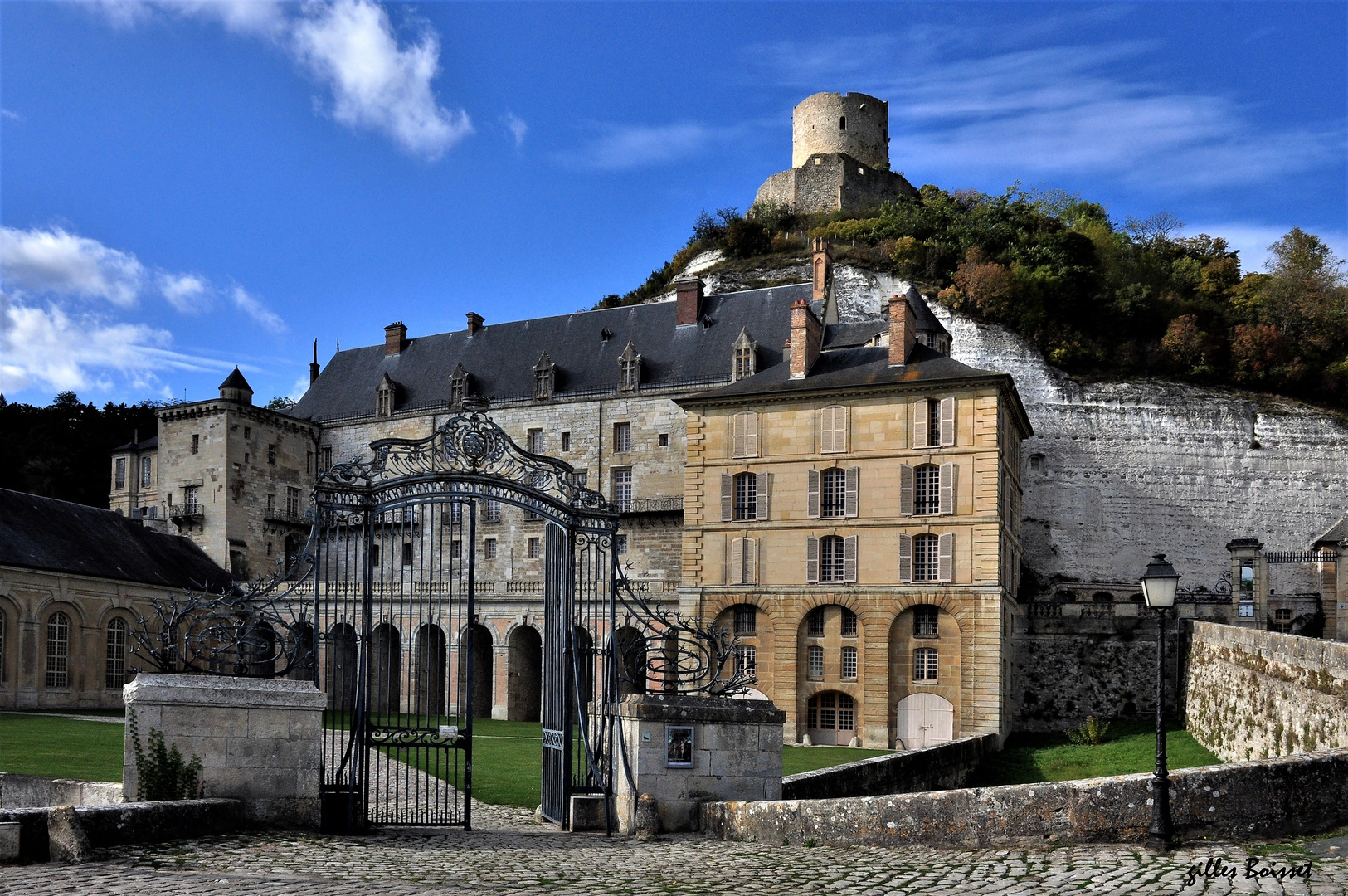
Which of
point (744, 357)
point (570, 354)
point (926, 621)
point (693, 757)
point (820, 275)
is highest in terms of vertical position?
point (820, 275)

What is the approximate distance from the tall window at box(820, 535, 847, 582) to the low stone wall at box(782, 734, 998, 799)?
5580 millimetres

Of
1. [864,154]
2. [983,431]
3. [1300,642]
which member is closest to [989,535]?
[983,431]

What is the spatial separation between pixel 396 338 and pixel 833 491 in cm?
2613

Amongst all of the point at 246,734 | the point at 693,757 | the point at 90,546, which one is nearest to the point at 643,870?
the point at 693,757

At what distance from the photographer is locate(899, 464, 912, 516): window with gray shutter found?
106ft

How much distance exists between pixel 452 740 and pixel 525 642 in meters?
27.4

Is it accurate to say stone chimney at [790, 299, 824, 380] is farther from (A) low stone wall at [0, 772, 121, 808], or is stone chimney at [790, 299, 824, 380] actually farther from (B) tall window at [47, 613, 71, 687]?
(A) low stone wall at [0, 772, 121, 808]

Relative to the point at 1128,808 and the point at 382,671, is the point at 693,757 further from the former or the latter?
the point at 382,671

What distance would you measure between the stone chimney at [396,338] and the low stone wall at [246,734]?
143 feet

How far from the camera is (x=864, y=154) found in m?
71.1

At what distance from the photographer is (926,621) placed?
3225 cm

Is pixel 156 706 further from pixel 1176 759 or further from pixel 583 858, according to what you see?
pixel 1176 759

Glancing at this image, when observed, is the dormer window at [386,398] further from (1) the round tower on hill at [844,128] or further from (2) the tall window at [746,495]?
(1) the round tower on hill at [844,128]

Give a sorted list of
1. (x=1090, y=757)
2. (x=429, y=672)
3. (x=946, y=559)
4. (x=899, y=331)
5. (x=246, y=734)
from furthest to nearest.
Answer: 1. (x=899, y=331)
2. (x=946, y=559)
3. (x=1090, y=757)
4. (x=429, y=672)
5. (x=246, y=734)
